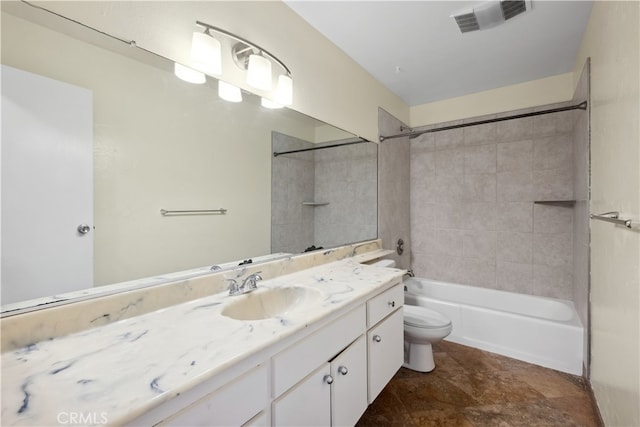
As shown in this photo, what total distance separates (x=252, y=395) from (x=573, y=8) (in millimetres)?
2596

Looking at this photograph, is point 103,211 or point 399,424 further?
point 399,424

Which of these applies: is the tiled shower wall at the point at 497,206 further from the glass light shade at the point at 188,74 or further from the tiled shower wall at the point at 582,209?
the glass light shade at the point at 188,74

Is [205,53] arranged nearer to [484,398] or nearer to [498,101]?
[484,398]

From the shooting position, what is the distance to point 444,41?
199 cm

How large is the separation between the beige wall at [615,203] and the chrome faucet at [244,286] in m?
1.51

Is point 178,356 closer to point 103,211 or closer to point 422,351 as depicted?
point 103,211

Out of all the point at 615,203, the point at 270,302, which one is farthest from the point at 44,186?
the point at 615,203

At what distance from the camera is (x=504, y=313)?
2270 mm

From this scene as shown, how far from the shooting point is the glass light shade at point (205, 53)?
1169 mm

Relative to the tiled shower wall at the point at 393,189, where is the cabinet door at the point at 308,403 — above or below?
below

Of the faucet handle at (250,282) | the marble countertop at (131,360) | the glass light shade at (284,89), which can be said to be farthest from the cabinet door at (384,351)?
the glass light shade at (284,89)

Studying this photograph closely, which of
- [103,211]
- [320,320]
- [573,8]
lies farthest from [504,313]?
[103,211]

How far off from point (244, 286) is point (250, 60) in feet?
3.64

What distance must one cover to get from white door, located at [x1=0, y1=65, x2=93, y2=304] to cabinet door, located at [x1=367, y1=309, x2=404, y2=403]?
4.07 ft
